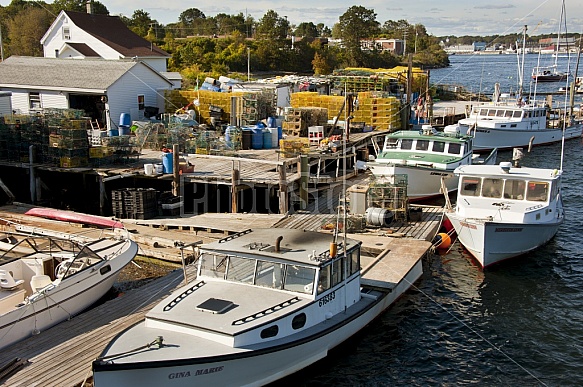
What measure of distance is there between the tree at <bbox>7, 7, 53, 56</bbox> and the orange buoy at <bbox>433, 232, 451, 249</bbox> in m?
61.1

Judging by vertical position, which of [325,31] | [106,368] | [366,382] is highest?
[325,31]

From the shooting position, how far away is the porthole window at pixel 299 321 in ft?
40.3

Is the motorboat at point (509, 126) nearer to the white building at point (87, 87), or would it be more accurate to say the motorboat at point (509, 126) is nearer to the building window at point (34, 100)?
the white building at point (87, 87)

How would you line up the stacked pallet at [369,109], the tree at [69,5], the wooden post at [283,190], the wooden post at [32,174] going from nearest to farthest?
the wooden post at [283,190] < the wooden post at [32,174] < the stacked pallet at [369,109] < the tree at [69,5]

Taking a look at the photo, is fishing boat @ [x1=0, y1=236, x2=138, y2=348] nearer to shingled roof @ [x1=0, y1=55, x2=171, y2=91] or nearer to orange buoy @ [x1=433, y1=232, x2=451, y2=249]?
orange buoy @ [x1=433, y1=232, x2=451, y2=249]

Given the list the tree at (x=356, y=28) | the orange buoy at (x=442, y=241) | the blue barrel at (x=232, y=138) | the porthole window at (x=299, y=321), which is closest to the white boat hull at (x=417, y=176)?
the orange buoy at (x=442, y=241)

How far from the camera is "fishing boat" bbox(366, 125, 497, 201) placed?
2678cm

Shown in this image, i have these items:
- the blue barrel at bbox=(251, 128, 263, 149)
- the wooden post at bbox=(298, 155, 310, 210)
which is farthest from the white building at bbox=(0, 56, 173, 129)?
the wooden post at bbox=(298, 155, 310, 210)

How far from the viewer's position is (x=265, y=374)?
12.1 m

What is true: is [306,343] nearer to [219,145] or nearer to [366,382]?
[366,382]

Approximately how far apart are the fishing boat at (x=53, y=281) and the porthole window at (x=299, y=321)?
5532 mm

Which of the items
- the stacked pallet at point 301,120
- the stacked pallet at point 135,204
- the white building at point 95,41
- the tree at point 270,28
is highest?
the tree at point 270,28

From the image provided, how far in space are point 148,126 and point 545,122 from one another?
29.7 metres

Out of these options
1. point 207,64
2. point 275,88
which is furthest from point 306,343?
point 207,64
